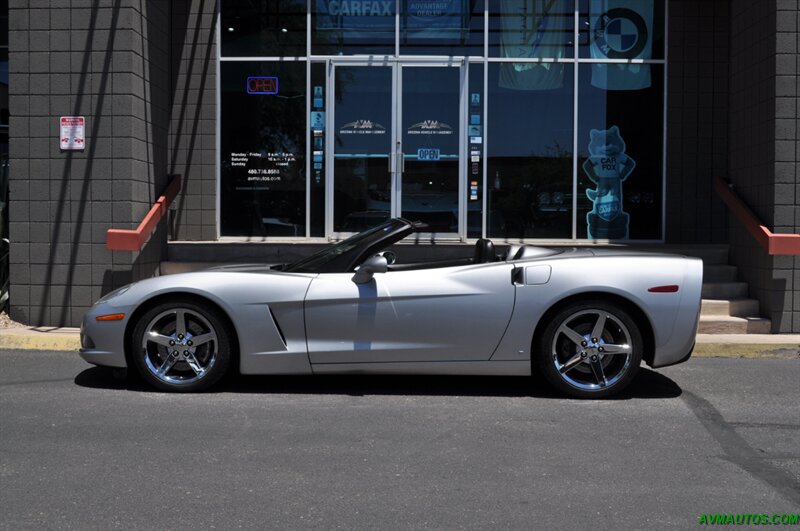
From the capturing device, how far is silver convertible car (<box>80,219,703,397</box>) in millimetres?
6000

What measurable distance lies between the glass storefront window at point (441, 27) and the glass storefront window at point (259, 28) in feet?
4.87

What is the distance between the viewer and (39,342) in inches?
327

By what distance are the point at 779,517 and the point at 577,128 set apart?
870 cm

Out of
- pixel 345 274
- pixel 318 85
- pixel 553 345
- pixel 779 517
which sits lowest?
pixel 779 517

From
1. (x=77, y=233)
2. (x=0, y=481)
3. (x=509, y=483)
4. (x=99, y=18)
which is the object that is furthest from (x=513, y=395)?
(x=99, y=18)

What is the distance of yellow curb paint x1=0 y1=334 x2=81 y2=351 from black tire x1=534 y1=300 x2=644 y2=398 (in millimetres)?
4680

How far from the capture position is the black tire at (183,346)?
608cm

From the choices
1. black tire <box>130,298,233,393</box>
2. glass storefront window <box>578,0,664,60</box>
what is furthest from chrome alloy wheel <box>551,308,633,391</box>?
glass storefront window <box>578,0,664,60</box>

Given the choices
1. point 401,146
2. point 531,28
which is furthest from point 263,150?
point 531,28

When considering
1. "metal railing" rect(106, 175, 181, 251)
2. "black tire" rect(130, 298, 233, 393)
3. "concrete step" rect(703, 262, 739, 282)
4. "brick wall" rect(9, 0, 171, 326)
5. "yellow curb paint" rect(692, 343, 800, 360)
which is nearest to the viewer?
"black tire" rect(130, 298, 233, 393)

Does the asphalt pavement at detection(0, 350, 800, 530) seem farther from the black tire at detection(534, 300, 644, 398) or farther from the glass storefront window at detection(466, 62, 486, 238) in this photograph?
the glass storefront window at detection(466, 62, 486, 238)

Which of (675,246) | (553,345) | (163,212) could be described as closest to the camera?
(553,345)

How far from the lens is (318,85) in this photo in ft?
39.2

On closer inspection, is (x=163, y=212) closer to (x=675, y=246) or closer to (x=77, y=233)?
(x=77, y=233)
